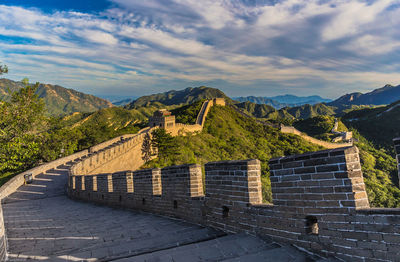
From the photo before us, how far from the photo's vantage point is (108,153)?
71.3ft

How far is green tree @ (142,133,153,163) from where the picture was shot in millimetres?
33750

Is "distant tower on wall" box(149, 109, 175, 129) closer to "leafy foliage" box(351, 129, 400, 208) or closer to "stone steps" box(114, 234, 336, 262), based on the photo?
"leafy foliage" box(351, 129, 400, 208)

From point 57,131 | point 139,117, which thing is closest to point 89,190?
point 57,131

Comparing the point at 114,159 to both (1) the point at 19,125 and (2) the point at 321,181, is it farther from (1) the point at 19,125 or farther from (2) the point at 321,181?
(2) the point at 321,181

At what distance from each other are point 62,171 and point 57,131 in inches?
451

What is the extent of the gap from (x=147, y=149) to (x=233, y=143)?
1950 cm

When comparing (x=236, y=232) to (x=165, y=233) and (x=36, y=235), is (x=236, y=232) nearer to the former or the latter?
(x=165, y=233)

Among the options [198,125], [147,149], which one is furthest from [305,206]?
[198,125]

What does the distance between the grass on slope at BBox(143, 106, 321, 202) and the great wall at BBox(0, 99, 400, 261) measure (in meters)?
28.0

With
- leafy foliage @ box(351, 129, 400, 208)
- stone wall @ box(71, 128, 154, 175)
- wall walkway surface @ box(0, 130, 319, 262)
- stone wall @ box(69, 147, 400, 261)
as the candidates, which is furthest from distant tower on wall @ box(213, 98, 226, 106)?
stone wall @ box(69, 147, 400, 261)

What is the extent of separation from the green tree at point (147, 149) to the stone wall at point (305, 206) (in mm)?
29015

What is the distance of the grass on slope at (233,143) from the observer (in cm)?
3972

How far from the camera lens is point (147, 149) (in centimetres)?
3484

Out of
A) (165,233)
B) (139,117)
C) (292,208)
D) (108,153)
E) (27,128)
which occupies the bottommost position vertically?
(165,233)
